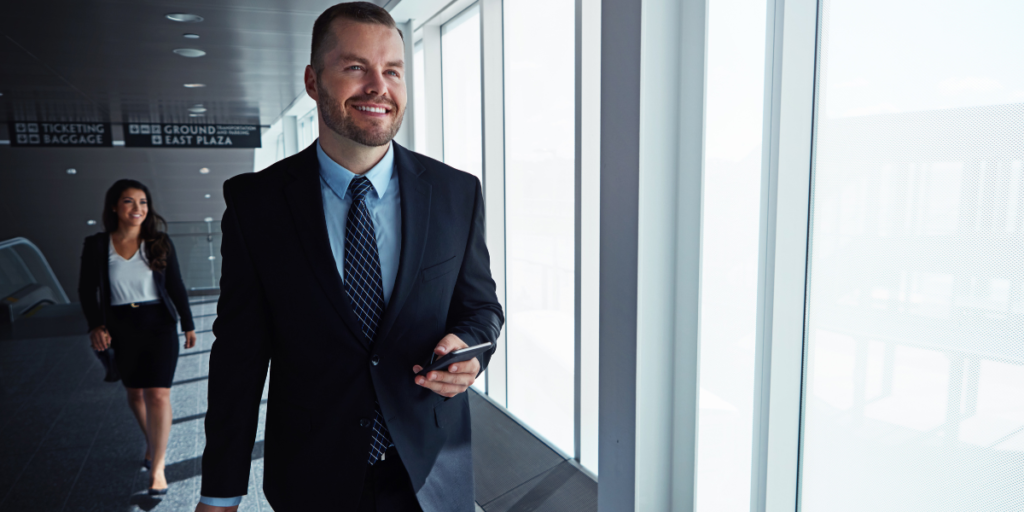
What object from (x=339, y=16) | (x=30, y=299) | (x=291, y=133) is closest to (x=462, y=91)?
(x=339, y=16)

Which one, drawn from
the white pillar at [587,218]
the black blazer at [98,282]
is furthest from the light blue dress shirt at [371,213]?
the black blazer at [98,282]

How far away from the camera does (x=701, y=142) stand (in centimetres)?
178

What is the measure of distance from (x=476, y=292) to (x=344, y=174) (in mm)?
431

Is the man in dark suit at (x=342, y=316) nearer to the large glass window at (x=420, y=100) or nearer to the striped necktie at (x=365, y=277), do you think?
the striped necktie at (x=365, y=277)

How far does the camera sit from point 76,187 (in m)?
12.0

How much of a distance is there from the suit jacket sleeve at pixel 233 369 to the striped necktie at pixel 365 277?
0.21 metres

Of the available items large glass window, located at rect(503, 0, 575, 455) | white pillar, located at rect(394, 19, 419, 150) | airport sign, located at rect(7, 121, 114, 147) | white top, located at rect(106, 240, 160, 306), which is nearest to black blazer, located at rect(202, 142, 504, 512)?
large glass window, located at rect(503, 0, 575, 455)

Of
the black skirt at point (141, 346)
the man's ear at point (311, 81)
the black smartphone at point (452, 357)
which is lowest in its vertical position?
the black skirt at point (141, 346)

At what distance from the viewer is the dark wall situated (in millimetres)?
11625

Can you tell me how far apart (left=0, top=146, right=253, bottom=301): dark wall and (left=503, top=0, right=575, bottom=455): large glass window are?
33.1 feet

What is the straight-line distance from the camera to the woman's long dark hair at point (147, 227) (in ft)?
11.7

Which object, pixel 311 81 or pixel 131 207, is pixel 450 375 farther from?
pixel 131 207

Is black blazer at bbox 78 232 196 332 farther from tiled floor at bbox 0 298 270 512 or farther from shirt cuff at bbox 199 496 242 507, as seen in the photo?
shirt cuff at bbox 199 496 242 507

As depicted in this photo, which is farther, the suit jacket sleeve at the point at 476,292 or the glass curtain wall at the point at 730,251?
the glass curtain wall at the point at 730,251
